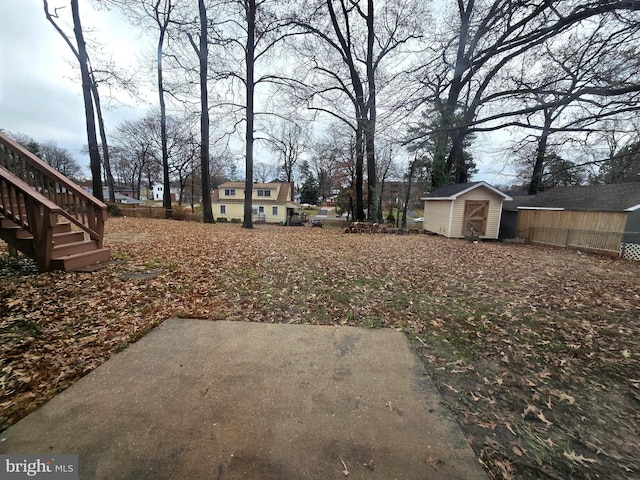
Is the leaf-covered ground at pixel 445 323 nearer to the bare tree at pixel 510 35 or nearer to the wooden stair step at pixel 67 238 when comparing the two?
the wooden stair step at pixel 67 238

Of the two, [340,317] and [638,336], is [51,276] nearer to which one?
[340,317]

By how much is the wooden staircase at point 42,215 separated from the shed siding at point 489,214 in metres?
14.1

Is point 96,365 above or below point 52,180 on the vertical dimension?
below

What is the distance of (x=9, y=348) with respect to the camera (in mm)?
2314

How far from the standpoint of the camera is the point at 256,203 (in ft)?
97.1

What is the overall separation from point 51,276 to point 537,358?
20.7 ft

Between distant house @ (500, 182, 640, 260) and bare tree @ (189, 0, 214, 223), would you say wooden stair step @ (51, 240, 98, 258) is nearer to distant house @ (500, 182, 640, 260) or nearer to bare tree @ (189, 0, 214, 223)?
bare tree @ (189, 0, 214, 223)

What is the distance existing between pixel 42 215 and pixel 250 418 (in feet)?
14.1

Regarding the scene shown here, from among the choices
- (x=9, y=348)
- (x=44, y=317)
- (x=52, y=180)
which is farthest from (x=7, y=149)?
(x=9, y=348)

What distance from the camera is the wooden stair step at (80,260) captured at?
3.99 meters

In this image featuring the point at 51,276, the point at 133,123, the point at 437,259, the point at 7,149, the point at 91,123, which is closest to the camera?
the point at 51,276

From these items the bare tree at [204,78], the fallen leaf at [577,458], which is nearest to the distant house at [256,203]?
the bare tree at [204,78]

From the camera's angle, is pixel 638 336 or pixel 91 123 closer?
pixel 638 336

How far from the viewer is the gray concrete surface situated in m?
1.45
